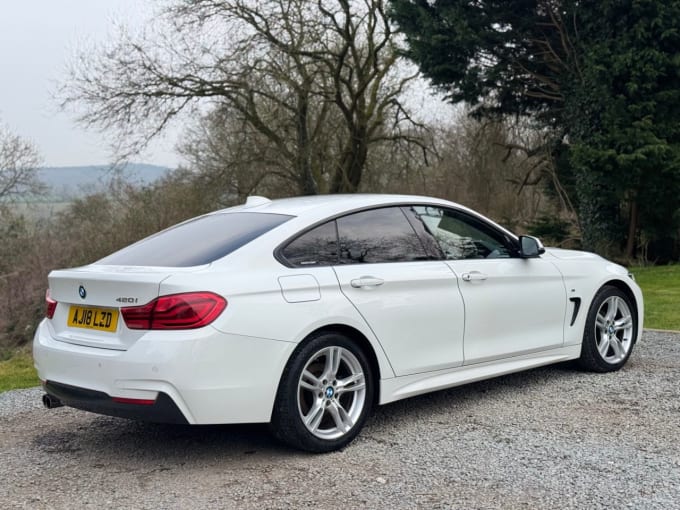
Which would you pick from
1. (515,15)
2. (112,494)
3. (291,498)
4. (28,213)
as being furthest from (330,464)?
(28,213)

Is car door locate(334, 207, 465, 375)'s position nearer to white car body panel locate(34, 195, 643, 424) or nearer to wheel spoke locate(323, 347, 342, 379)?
white car body panel locate(34, 195, 643, 424)

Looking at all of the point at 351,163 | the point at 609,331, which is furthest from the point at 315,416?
the point at 351,163

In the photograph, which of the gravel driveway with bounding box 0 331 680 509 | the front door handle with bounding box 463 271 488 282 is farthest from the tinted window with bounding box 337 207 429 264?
the gravel driveway with bounding box 0 331 680 509

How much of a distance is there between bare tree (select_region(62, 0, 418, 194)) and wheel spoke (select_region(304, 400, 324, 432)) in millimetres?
17556

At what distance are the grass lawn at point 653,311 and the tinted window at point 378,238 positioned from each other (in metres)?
4.20

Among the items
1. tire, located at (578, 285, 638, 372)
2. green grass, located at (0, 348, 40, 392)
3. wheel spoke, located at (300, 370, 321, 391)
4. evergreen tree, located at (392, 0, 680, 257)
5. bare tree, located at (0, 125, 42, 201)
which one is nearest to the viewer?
wheel spoke, located at (300, 370, 321, 391)

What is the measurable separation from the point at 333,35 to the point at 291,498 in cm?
2042

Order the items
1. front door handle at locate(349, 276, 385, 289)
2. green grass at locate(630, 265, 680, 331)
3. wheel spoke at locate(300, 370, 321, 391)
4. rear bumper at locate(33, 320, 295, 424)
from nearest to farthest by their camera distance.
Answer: rear bumper at locate(33, 320, 295, 424), wheel spoke at locate(300, 370, 321, 391), front door handle at locate(349, 276, 385, 289), green grass at locate(630, 265, 680, 331)

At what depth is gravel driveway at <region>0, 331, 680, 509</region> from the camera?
12.3 ft

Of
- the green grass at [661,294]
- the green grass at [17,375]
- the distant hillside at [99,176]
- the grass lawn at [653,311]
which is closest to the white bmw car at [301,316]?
the green grass at [17,375]

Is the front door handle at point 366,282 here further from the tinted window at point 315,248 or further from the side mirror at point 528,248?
the side mirror at point 528,248

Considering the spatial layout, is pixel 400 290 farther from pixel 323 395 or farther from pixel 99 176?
pixel 99 176

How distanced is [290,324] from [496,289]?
1.90 metres

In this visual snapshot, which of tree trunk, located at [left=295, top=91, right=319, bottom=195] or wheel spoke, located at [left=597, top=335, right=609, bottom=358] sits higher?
tree trunk, located at [left=295, top=91, right=319, bottom=195]
